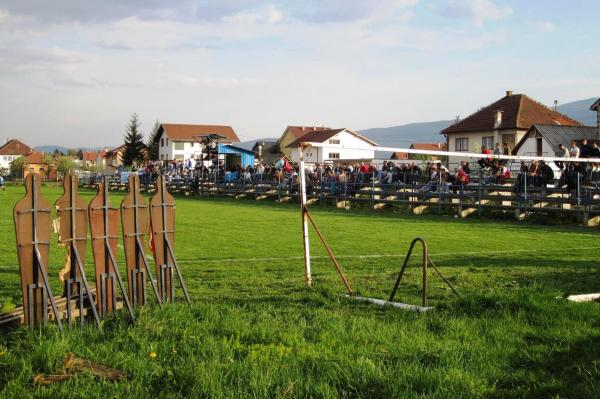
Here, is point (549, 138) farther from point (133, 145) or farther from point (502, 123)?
point (133, 145)

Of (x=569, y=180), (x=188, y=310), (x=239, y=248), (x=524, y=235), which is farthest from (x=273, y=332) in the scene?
(x=569, y=180)

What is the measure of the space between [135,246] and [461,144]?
220 feet

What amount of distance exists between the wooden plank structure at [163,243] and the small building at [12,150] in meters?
157

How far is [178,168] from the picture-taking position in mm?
53719

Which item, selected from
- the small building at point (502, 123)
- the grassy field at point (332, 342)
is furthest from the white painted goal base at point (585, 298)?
the small building at point (502, 123)

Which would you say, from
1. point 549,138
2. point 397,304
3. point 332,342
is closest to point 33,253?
point 332,342

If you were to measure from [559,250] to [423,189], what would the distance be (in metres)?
14.4

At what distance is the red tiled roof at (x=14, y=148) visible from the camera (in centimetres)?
15612

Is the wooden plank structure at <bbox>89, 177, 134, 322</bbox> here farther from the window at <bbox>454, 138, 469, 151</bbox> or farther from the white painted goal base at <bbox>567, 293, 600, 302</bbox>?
the window at <bbox>454, 138, 469, 151</bbox>

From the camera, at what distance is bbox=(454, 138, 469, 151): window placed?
233 ft

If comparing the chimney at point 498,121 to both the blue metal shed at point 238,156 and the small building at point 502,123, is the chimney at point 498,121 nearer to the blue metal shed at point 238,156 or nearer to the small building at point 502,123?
the small building at point 502,123

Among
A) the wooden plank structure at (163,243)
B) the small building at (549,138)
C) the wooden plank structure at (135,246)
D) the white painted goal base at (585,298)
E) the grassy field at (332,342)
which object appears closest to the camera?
the grassy field at (332,342)

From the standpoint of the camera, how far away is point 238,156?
60.0 m

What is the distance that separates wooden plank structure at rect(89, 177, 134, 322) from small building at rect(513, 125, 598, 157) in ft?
178
